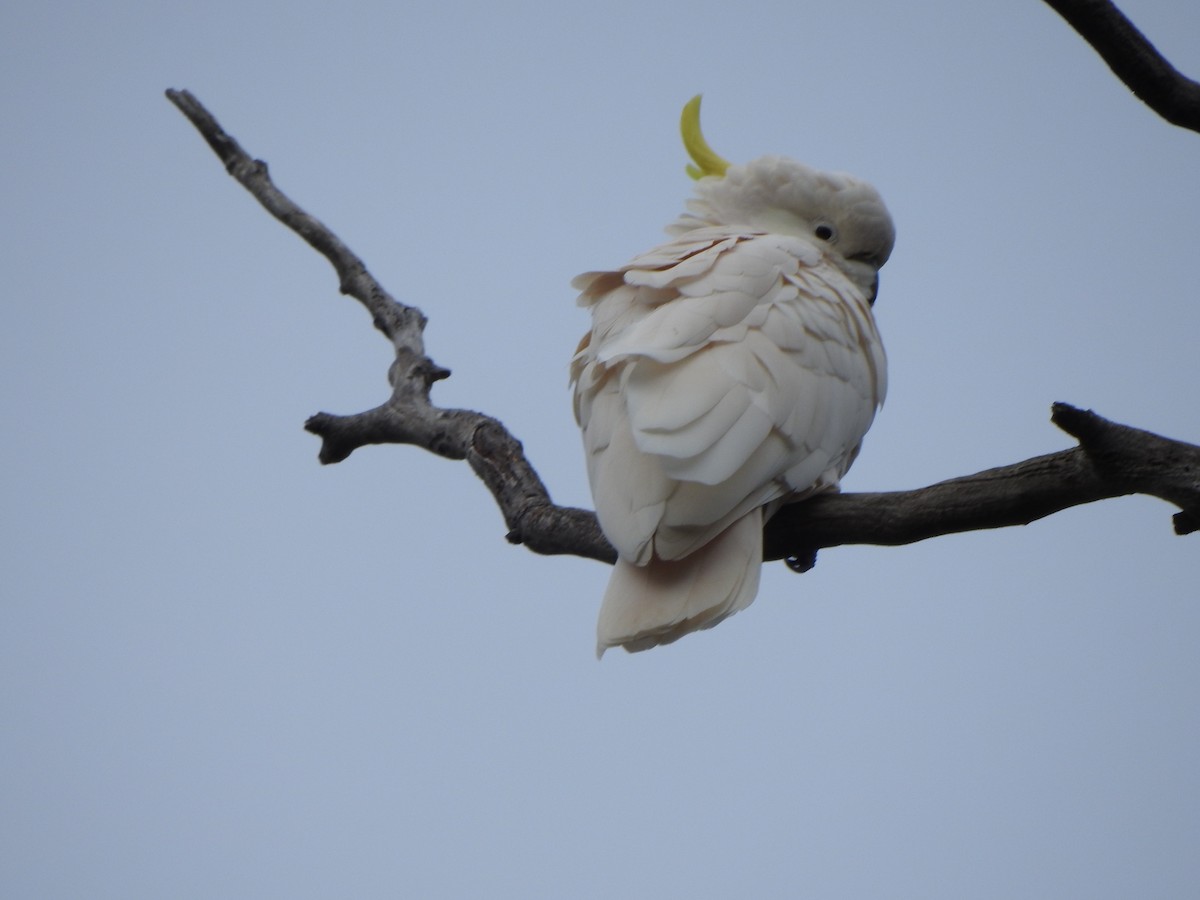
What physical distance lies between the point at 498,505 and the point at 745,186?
1213mm

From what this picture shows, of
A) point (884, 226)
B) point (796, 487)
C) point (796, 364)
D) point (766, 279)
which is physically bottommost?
point (796, 487)

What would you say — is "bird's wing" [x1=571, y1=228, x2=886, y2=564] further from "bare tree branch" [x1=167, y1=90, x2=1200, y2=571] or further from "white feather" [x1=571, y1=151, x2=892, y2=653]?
"bare tree branch" [x1=167, y1=90, x2=1200, y2=571]

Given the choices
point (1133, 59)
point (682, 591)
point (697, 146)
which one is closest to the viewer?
point (1133, 59)

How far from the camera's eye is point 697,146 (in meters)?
3.29

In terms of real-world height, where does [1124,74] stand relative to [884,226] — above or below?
below

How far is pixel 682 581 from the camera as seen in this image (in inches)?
81.2

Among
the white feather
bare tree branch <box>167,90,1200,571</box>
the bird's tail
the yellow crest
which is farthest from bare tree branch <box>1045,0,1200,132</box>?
the yellow crest

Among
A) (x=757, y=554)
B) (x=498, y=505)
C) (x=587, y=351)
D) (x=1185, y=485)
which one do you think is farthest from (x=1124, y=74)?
(x=498, y=505)

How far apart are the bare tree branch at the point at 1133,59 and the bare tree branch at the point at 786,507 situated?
0.61 m

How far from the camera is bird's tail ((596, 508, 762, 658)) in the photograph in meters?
2.00

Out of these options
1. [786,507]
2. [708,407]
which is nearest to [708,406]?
[708,407]

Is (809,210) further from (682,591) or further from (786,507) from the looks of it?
(682,591)

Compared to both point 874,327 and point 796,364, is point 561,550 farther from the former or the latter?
point 874,327

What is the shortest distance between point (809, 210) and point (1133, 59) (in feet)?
4.06
